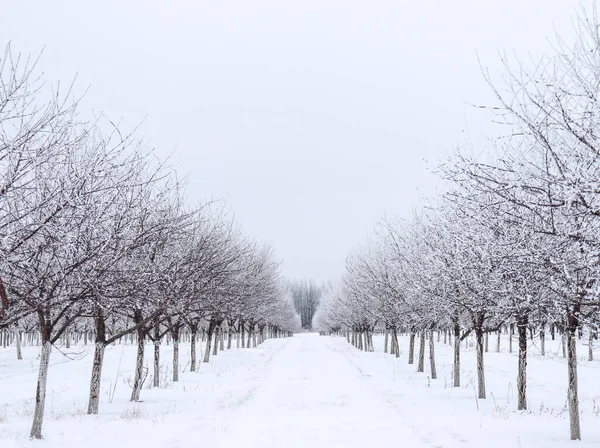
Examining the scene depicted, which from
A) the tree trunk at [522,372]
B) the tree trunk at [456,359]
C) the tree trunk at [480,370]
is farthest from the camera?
the tree trunk at [456,359]

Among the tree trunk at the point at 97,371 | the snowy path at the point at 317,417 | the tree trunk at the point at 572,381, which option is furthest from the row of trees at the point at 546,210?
the tree trunk at the point at 97,371

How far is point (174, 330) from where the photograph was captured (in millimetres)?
23203

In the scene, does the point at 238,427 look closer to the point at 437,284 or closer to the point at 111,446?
the point at 111,446

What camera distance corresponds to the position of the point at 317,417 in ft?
44.8

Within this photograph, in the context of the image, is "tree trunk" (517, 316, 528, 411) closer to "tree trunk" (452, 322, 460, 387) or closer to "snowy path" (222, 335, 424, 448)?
"snowy path" (222, 335, 424, 448)

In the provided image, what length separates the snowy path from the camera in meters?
10.9

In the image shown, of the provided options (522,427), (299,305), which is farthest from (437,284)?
(299,305)

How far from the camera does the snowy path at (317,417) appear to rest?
10.9 m

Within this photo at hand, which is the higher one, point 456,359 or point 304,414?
point 456,359

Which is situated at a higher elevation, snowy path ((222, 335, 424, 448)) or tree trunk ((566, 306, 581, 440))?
tree trunk ((566, 306, 581, 440))

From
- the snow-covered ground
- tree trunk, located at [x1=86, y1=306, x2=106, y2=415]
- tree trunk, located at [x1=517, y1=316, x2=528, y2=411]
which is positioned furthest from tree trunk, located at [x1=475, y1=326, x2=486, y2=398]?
tree trunk, located at [x1=86, y1=306, x2=106, y2=415]

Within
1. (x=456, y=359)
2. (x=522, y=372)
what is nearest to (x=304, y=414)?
(x=522, y=372)

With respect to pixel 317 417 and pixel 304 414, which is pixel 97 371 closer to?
pixel 304 414

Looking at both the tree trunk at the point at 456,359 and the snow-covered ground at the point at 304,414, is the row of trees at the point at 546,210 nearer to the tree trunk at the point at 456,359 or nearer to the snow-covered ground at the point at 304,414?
the snow-covered ground at the point at 304,414
